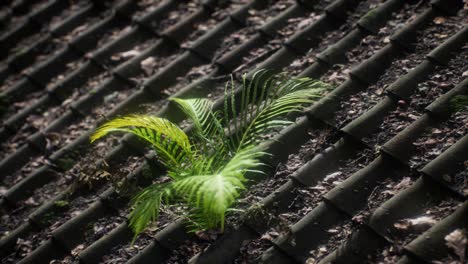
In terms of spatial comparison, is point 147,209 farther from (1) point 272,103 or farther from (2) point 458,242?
(2) point 458,242

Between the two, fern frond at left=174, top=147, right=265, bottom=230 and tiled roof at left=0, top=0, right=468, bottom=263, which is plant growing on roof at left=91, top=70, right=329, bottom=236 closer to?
fern frond at left=174, top=147, right=265, bottom=230

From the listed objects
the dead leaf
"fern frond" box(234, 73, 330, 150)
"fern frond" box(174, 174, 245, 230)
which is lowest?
the dead leaf

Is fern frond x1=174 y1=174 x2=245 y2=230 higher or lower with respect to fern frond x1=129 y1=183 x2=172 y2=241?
lower

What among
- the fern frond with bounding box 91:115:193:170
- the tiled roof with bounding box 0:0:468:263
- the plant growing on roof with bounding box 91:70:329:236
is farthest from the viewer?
Result: the fern frond with bounding box 91:115:193:170

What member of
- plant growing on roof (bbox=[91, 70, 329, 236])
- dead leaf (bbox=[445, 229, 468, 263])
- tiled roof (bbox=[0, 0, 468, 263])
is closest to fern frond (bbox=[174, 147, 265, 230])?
plant growing on roof (bbox=[91, 70, 329, 236])

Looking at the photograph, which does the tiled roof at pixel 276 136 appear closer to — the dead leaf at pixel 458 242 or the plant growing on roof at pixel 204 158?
the dead leaf at pixel 458 242

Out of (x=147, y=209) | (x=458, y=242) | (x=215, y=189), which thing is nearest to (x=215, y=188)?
(x=215, y=189)

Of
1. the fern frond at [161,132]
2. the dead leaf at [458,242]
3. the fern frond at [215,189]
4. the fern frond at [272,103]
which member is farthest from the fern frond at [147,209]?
the dead leaf at [458,242]
